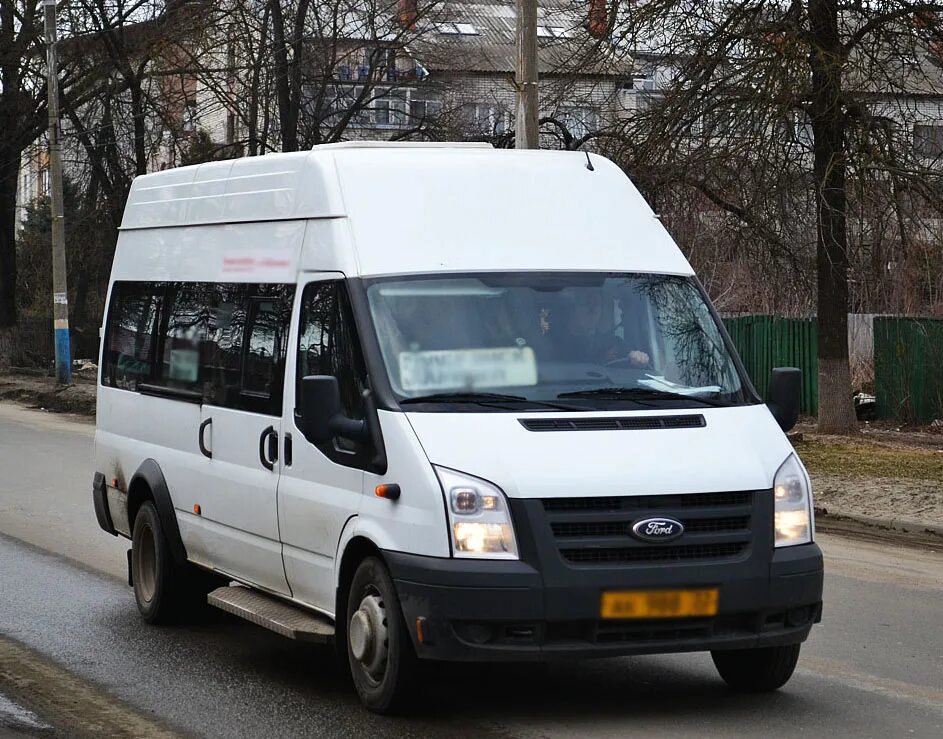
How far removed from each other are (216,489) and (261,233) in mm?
1274

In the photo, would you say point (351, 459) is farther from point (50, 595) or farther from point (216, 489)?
point (50, 595)

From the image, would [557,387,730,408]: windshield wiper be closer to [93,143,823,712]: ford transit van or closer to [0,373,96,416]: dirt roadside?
[93,143,823,712]: ford transit van

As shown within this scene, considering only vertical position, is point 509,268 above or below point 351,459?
above

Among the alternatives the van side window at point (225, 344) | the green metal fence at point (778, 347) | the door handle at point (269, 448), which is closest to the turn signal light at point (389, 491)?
the door handle at point (269, 448)

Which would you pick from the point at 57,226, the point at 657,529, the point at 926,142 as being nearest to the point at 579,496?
the point at 657,529

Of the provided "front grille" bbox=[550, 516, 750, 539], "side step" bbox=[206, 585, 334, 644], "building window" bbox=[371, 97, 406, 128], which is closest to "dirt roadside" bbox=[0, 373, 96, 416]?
"building window" bbox=[371, 97, 406, 128]

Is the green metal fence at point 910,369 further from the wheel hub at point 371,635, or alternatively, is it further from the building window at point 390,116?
the wheel hub at point 371,635

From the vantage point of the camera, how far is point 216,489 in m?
8.13

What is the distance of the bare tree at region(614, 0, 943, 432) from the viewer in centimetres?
1958

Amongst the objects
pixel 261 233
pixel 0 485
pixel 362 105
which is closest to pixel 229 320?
pixel 261 233

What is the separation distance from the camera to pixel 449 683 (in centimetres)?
731

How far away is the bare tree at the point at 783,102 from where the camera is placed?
19578 millimetres

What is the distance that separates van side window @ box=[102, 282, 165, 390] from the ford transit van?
59 centimetres

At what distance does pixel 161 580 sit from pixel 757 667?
3457 mm
